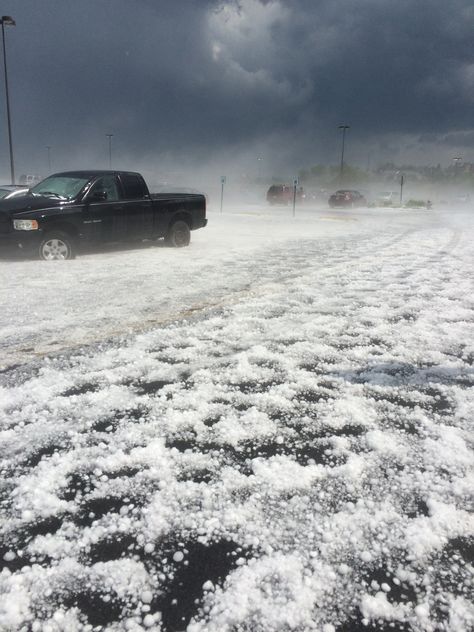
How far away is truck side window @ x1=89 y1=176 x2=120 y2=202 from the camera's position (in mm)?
9664

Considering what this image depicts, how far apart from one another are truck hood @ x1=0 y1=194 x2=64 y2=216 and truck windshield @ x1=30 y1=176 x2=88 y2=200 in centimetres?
28

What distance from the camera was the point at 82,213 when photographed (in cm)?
931

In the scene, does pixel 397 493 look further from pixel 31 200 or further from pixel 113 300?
pixel 31 200

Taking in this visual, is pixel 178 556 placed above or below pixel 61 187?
below

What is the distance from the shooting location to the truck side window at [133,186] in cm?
1009

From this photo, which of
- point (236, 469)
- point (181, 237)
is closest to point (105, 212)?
point (181, 237)

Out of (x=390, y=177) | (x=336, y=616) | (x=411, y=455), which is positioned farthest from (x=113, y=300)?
(x=390, y=177)

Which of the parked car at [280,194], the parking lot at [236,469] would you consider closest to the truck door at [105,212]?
the parking lot at [236,469]

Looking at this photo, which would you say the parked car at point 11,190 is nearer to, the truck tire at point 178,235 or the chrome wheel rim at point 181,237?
the truck tire at point 178,235

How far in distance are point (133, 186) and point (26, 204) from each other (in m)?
2.32

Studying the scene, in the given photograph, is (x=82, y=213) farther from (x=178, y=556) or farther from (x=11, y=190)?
(x=178, y=556)

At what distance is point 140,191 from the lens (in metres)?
10.4

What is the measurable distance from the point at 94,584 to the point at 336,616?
3.03ft

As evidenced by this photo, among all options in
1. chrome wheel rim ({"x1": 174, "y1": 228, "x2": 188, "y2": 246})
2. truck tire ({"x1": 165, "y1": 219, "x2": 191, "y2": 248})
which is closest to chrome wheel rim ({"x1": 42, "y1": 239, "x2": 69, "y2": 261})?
truck tire ({"x1": 165, "y1": 219, "x2": 191, "y2": 248})
